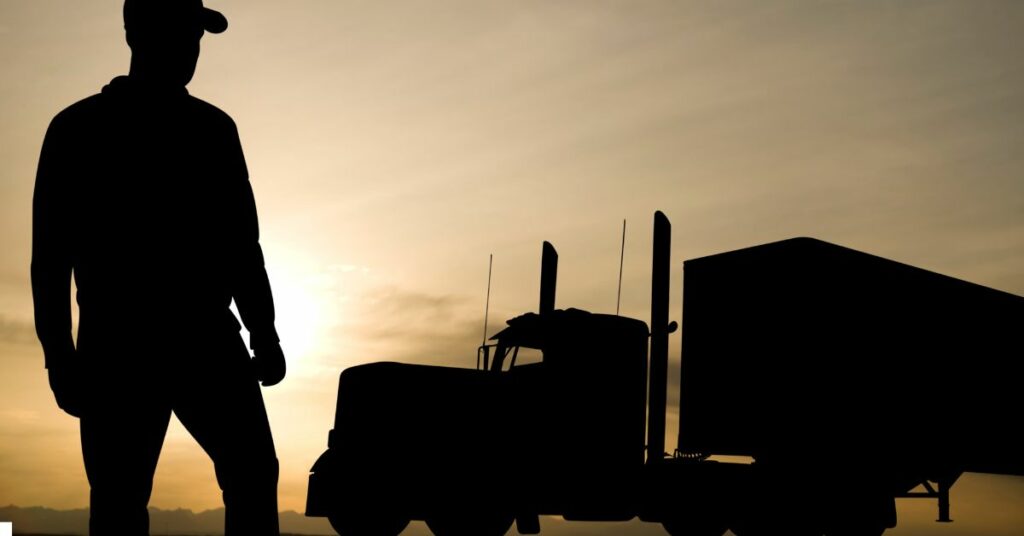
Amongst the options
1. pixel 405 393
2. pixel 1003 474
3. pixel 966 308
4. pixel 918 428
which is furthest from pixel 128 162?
pixel 1003 474

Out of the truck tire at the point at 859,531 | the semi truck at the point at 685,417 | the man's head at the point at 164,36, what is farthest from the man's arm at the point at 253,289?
the truck tire at the point at 859,531

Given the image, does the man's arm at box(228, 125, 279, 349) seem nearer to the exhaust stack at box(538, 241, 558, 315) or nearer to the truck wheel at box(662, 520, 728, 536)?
the truck wheel at box(662, 520, 728, 536)

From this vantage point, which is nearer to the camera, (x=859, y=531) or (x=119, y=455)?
(x=119, y=455)

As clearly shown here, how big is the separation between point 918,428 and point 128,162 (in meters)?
11.5

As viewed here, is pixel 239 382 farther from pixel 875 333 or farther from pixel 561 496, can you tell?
pixel 875 333

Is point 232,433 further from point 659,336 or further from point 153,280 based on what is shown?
point 659,336

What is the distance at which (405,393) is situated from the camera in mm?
11359

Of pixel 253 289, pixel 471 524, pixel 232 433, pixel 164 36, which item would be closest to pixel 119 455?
pixel 232 433

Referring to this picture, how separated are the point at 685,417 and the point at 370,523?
404 cm

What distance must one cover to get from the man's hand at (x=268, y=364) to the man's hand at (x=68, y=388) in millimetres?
561

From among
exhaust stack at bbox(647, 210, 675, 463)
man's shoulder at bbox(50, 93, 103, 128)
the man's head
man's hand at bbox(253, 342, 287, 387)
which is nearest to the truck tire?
exhaust stack at bbox(647, 210, 675, 463)

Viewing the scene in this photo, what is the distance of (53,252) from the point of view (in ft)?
11.1

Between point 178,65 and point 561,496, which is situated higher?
point 178,65

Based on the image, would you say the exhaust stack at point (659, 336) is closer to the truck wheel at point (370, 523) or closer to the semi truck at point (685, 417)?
the semi truck at point (685, 417)
